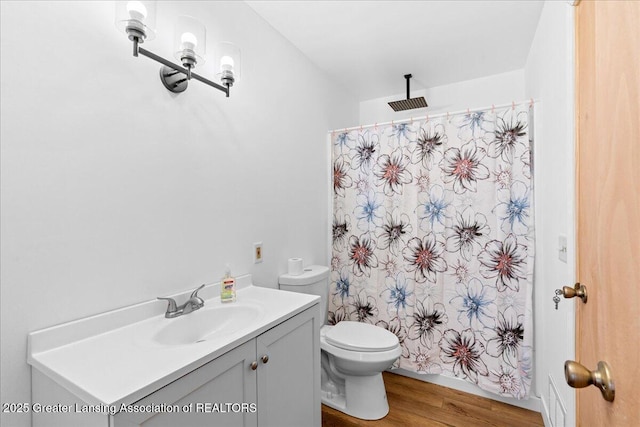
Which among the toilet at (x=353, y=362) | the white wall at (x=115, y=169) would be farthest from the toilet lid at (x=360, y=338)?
the white wall at (x=115, y=169)

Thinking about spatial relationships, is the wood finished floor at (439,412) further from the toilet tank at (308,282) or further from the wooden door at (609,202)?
the wooden door at (609,202)

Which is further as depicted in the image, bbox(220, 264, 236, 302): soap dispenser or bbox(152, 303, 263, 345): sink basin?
bbox(220, 264, 236, 302): soap dispenser

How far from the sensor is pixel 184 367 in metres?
0.81

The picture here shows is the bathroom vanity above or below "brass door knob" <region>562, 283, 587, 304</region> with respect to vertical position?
below

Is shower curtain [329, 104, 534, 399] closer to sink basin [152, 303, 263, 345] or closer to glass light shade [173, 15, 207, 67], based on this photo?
sink basin [152, 303, 263, 345]

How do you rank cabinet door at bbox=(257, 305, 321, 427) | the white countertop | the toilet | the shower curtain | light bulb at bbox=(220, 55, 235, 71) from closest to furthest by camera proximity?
1. the white countertop
2. cabinet door at bbox=(257, 305, 321, 427)
3. light bulb at bbox=(220, 55, 235, 71)
4. the toilet
5. the shower curtain

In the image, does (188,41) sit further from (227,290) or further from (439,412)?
(439,412)

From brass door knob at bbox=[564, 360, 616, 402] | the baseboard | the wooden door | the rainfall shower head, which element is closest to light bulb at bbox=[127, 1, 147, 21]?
the wooden door

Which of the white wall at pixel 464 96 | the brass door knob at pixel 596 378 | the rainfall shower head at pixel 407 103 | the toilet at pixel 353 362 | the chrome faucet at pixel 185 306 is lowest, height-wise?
the toilet at pixel 353 362

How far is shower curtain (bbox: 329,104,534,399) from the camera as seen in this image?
1.85 meters

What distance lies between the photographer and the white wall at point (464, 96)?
250 centimetres

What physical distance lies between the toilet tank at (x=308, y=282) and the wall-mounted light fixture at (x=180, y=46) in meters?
1.15

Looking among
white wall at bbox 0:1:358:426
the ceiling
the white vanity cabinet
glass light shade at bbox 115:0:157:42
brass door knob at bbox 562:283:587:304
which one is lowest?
the white vanity cabinet

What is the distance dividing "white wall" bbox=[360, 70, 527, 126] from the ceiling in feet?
0.26
